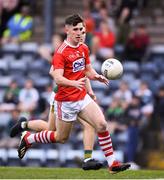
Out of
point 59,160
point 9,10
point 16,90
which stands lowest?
point 59,160

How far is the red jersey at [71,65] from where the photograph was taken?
12.3 meters

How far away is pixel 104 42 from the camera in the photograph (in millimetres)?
20766

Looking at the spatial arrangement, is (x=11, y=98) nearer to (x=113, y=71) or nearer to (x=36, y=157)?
(x=36, y=157)

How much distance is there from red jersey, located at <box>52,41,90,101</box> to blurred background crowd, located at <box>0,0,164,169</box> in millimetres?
6377

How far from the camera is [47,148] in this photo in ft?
63.1

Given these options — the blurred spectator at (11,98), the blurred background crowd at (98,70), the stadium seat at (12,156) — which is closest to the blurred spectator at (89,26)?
the blurred background crowd at (98,70)

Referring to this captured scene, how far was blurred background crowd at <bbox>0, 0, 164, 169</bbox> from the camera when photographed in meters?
18.8

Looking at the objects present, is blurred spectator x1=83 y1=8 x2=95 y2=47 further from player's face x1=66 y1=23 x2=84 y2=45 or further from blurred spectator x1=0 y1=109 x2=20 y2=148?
player's face x1=66 y1=23 x2=84 y2=45

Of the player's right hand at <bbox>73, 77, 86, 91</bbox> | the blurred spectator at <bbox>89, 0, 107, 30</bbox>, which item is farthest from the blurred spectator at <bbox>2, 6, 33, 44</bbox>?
the player's right hand at <bbox>73, 77, 86, 91</bbox>

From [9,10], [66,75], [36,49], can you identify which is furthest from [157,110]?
[66,75]

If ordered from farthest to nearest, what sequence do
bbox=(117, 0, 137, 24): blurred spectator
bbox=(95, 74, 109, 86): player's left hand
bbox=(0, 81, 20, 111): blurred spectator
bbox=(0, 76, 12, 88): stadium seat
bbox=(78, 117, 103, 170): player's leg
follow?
bbox=(117, 0, 137, 24): blurred spectator → bbox=(0, 76, 12, 88): stadium seat → bbox=(0, 81, 20, 111): blurred spectator → bbox=(78, 117, 103, 170): player's leg → bbox=(95, 74, 109, 86): player's left hand

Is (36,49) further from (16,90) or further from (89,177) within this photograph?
Result: (89,177)

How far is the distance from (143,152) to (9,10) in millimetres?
5708

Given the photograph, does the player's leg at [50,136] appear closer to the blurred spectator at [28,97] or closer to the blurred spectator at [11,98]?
the blurred spectator at [28,97]
